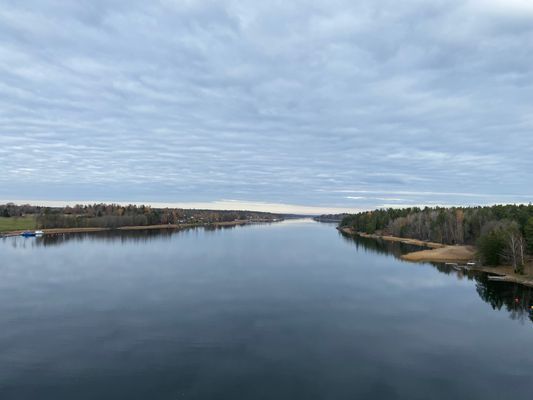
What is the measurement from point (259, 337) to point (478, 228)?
9471 cm

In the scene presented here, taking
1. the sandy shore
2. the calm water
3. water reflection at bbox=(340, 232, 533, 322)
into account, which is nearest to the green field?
the calm water

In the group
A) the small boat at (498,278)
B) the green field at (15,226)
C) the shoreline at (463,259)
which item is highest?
the green field at (15,226)

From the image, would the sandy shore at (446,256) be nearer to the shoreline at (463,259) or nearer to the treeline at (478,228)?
the shoreline at (463,259)

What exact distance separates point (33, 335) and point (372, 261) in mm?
63318

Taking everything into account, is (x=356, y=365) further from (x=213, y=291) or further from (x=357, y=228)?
(x=357, y=228)

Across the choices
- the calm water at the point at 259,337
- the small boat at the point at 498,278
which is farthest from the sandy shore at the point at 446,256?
the calm water at the point at 259,337

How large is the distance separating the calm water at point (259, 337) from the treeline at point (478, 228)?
48.0ft

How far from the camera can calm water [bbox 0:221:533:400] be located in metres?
22.3

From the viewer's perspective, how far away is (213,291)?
46.5 meters

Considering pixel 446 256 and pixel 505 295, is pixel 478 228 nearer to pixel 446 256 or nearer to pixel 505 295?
pixel 446 256

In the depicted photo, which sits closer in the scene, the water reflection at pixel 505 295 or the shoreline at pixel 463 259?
the water reflection at pixel 505 295

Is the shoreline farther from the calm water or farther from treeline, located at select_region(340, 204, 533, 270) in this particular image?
the calm water

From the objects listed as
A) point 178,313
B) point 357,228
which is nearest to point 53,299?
point 178,313

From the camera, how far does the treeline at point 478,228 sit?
2574 inches
